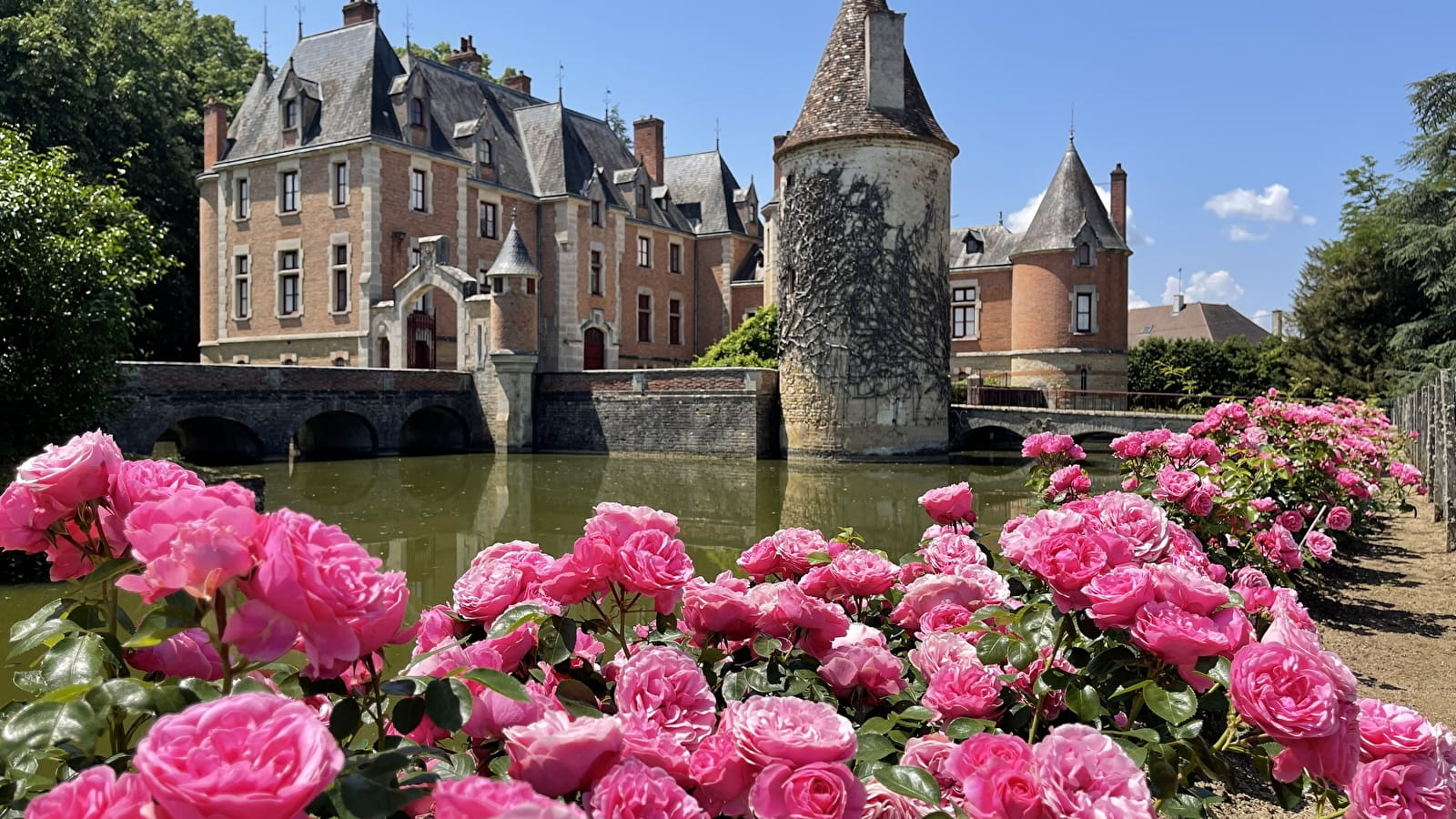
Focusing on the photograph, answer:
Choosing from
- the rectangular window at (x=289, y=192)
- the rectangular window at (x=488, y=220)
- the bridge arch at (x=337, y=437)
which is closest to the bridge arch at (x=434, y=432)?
the bridge arch at (x=337, y=437)

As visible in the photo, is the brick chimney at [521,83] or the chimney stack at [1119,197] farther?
the brick chimney at [521,83]

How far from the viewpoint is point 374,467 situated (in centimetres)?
2194

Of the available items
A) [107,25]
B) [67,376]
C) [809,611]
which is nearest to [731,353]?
[67,376]

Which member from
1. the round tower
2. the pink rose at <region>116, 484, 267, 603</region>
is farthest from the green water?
the pink rose at <region>116, 484, 267, 603</region>

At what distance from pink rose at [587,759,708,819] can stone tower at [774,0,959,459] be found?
2186 centimetres

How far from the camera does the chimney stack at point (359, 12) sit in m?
31.7

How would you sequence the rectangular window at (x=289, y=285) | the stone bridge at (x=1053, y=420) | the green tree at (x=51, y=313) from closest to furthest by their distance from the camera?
the green tree at (x=51, y=313), the stone bridge at (x=1053, y=420), the rectangular window at (x=289, y=285)

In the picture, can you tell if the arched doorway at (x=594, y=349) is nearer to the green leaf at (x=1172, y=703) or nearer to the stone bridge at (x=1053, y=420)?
the stone bridge at (x=1053, y=420)

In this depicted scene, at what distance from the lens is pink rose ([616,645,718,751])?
1.65 meters

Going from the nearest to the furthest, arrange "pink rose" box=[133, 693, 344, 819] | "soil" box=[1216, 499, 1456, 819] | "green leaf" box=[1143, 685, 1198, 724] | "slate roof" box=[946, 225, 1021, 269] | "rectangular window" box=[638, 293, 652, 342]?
"pink rose" box=[133, 693, 344, 819] → "green leaf" box=[1143, 685, 1198, 724] → "soil" box=[1216, 499, 1456, 819] → "slate roof" box=[946, 225, 1021, 269] → "rectangular window" box=[638, 293, 652, 342]

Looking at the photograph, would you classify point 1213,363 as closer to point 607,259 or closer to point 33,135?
point 607,259

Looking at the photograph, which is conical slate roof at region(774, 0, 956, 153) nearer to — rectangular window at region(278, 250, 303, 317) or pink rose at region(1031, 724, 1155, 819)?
rectangular window at region(278, 250, 303, 317)

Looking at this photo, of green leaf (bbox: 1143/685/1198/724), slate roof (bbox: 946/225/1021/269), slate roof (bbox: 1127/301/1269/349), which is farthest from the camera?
slate roof (bbox: 1127/301/1269/349)

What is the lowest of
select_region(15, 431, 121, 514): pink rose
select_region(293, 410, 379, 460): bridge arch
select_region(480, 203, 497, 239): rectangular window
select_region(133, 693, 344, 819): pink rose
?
select_region(293, 410, 379, 460): bridge arch
